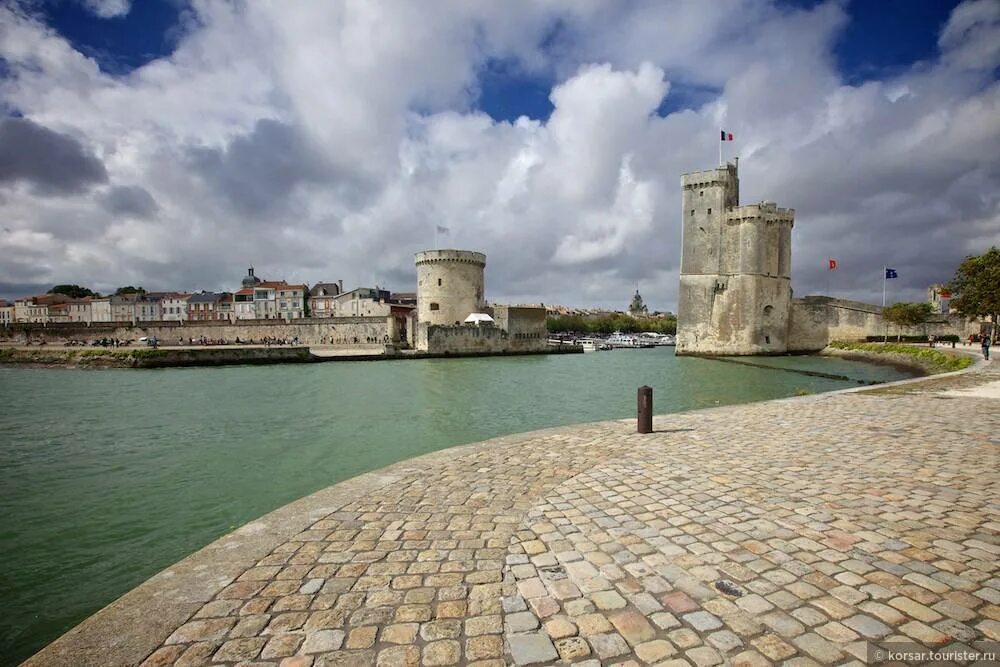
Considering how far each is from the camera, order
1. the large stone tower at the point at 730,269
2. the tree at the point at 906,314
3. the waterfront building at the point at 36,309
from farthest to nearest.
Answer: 1. the waterfront building at the point at 36,309
2. the large stone tower at the point at 730,269
3. the tree at the point at 906,314

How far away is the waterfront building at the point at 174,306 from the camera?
69500 millimetres

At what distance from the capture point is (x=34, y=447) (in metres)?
9.35

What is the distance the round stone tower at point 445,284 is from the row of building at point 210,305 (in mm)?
18032

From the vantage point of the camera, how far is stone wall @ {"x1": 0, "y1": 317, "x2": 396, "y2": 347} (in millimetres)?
42844

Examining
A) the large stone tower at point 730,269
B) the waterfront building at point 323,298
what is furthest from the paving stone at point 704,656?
the waterfront building at point 323,298

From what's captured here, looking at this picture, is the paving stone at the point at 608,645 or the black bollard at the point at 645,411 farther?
the black bollard at the point at 645,411

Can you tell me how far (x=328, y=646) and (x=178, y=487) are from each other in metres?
6.23

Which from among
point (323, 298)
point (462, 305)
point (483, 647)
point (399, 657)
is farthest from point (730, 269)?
point (323, 298)

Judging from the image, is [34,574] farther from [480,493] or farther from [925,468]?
[925,468]

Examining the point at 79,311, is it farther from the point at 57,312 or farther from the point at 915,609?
the point at 915,609

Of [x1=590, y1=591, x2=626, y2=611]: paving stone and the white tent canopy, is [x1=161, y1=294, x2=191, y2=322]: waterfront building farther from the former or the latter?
[x1=590, y1=591, x2=626, y2=611]: paving stone

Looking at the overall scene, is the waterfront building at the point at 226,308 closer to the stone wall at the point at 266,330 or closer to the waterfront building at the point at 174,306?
the waterfront building at the point at 174,306

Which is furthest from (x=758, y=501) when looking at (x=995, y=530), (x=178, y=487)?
(x=178, y=487)

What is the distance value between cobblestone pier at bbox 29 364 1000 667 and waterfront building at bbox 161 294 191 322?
262 feet
